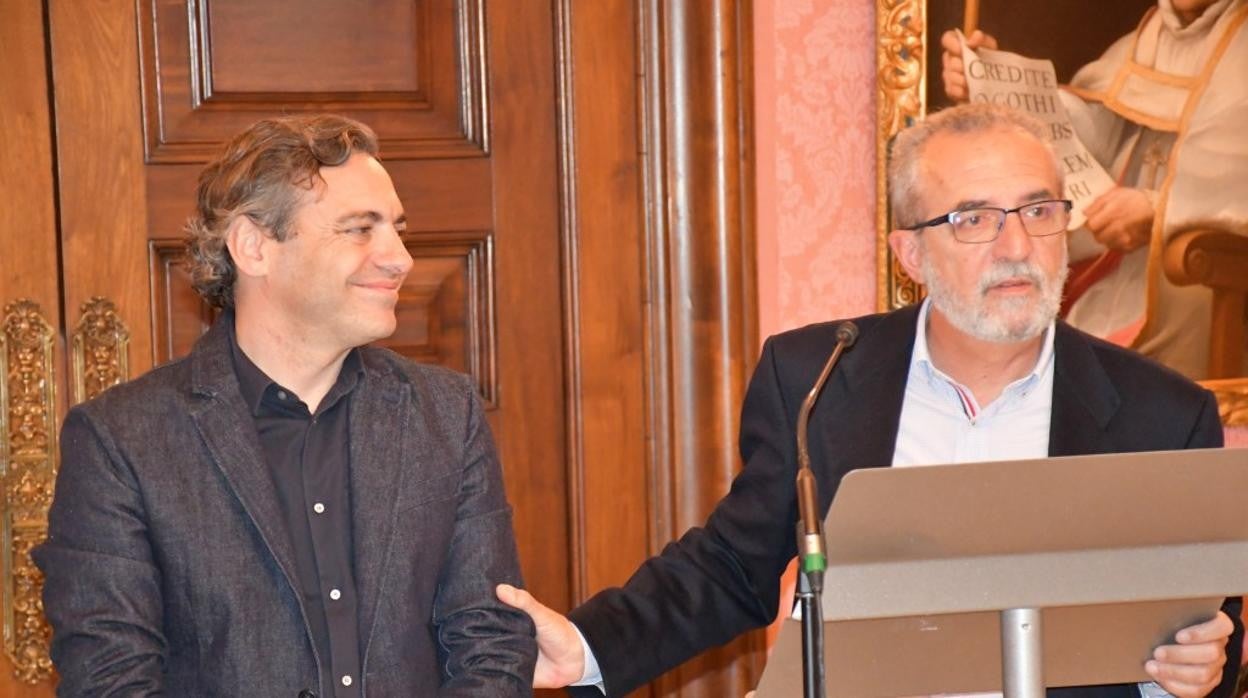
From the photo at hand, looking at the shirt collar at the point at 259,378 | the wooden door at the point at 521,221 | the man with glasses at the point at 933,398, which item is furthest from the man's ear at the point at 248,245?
the wooden door at the point at 521,221

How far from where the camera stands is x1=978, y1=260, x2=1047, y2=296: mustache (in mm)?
2490

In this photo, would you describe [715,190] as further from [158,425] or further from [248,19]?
[158,425]

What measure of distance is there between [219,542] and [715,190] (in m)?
1.48

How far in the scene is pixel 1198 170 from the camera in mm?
3529

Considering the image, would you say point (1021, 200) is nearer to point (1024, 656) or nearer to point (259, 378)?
point (1024, 656)

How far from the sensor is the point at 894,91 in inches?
131

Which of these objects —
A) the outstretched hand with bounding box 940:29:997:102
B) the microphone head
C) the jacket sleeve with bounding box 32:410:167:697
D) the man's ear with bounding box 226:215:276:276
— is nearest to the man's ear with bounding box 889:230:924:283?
the microphone head

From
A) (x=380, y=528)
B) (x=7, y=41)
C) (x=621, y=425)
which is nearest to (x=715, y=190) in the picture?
(x=621, y=425)

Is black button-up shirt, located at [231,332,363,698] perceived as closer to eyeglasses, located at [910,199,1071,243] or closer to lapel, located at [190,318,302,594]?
lapel, located at [190,318,302,594]

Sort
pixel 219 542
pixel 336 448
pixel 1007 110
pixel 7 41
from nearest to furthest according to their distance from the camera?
1. pixel 219 542
2. pixel 336 448
3. pixel 1007 110
4. pixel 7 41

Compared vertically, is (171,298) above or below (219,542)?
above

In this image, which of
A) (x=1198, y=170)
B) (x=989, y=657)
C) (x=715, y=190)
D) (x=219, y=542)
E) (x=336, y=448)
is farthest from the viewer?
(x=1198, y=170)

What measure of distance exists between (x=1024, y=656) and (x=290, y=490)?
3.75ft

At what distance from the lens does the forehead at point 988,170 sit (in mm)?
2508
